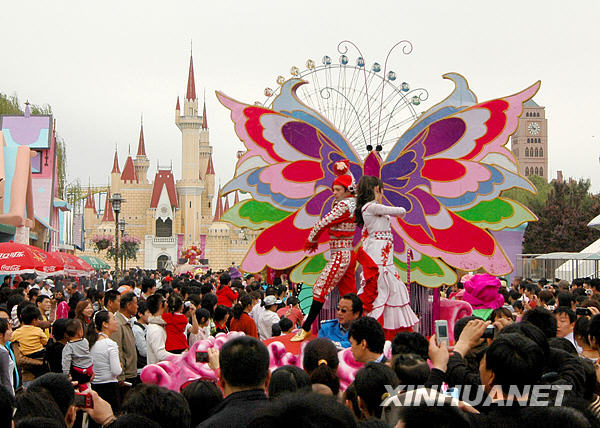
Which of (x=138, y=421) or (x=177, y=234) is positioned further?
(x=177, y=234)

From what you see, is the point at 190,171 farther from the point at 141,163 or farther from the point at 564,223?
the point at 564,223

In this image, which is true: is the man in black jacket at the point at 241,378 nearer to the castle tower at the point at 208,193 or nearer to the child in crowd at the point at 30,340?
the child in crowd at the point at 30,340

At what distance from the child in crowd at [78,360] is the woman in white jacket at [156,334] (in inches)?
27.9

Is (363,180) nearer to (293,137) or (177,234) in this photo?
(293,137)

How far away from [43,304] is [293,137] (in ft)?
14.3

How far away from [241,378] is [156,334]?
4.18m

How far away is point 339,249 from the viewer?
7809 millimetres

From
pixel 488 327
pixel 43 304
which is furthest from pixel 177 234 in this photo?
pixel 488 327

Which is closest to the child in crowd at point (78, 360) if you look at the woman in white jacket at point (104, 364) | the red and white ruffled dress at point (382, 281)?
the woman in white jacket at point (104, 364)

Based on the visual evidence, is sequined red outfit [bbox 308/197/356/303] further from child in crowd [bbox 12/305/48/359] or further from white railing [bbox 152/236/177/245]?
white railing [bbox 152/236/177/245]

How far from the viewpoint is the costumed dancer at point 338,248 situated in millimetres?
7715

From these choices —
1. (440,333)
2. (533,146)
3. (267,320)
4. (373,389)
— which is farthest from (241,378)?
(533,146)

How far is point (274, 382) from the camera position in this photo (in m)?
3.93

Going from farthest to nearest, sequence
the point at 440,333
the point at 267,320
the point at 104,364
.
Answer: the point at 267,320
the point at 104,364
the point at 440,333
